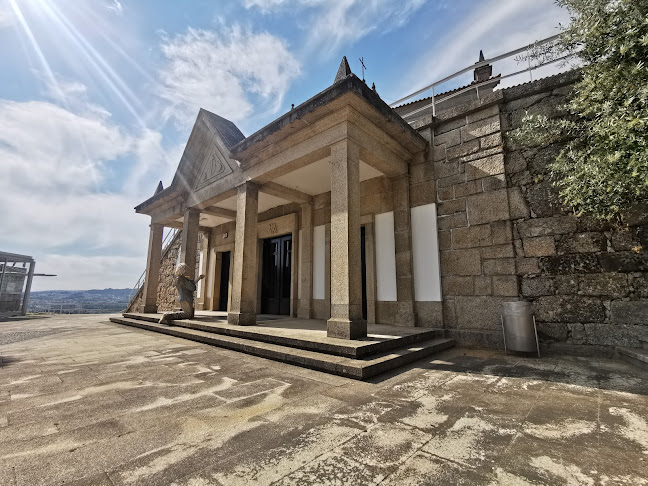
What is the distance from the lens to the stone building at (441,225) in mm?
4512

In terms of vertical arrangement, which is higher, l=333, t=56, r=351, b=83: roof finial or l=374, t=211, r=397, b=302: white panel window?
l=333, t=56, r=351, b=83: roof finial

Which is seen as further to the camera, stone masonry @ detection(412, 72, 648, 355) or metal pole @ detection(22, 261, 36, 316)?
metal pole @ detection(22, 261, 36, 316)

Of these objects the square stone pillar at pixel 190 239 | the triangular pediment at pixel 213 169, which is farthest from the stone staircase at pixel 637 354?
the square stone pillar at pixel 190 239

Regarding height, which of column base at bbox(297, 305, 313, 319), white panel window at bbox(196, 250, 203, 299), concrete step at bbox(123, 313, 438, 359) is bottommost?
concrete step at bbox(123, 313, 438, 359)

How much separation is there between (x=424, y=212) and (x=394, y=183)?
100 cm

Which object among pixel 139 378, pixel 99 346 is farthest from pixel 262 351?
pixel 99 346

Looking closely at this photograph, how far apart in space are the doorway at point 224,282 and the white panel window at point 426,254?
8.16 metres

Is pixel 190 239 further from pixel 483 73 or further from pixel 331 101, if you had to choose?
pixel 483 73

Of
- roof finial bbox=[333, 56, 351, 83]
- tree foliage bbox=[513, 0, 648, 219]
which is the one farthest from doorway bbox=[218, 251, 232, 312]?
tree foliage bbox=[513, 0, 648, 219]

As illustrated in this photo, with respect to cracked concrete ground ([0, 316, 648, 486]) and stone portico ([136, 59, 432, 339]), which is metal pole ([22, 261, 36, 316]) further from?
cracked concrete ground ([0, 316, 648, 486])

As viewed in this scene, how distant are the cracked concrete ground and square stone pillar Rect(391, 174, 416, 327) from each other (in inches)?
91.2

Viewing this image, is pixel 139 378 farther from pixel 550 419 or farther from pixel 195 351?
pixel 550 419

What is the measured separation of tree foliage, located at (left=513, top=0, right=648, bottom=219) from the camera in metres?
3.17

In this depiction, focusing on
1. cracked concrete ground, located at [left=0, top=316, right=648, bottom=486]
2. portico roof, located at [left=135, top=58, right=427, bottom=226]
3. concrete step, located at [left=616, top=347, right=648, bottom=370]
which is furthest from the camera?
portico roof, located at [left=135, top=58, right=427, bottom=226]
